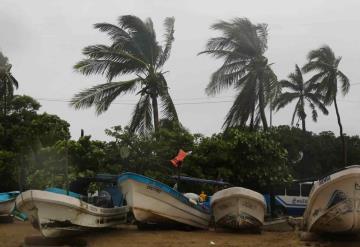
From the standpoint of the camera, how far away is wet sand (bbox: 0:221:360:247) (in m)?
12.3

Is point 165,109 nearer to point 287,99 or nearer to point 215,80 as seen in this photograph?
point 215,80

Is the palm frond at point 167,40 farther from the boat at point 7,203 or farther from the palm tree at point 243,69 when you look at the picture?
the boat at point 7,203

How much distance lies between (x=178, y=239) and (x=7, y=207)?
314 inches

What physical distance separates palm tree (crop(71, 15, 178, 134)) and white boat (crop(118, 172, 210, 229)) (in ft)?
23.9

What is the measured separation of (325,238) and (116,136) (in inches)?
429

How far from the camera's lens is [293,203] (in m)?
27.0

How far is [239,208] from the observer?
14367 millimetres

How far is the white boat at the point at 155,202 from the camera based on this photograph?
14297 mm

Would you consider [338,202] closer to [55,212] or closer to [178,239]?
[178,239]

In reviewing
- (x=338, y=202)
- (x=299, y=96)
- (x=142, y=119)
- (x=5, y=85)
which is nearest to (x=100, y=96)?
(x=142, y=119)

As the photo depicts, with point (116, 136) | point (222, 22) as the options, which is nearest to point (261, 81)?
point (222, 22)

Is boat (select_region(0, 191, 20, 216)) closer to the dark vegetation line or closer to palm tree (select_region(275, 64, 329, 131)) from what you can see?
the dark vegetation line

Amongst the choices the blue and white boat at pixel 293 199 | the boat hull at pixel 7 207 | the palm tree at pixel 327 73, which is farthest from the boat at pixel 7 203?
the palm tree at pixel 327 73

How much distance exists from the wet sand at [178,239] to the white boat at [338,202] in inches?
18.0
